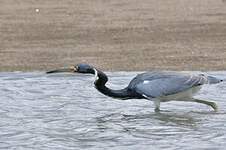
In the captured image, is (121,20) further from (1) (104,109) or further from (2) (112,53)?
(1) (104,109)

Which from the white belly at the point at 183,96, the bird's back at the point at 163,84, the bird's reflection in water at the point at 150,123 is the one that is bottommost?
the bird's reflection in water at the point at 150,123

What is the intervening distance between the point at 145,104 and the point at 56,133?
2.10m

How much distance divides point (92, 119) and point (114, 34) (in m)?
9.64

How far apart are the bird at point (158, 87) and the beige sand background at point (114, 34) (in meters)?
3.55

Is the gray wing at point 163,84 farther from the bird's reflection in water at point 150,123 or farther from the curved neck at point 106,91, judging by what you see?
the bird's reflection in water at point 150,123

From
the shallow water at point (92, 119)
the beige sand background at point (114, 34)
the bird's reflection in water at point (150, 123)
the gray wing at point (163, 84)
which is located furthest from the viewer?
the beige sand background at point (114, 34)

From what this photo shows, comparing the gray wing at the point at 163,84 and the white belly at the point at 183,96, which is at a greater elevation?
the gray wing at the point at 163,84

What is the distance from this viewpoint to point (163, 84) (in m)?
9.59

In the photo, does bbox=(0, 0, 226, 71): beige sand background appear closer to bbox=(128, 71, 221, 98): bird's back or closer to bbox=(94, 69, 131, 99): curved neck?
bbox=(128, 71, 221, 98): bird's back

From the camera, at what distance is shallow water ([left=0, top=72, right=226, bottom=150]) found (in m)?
7.83

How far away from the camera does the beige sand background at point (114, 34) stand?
14.1 meters

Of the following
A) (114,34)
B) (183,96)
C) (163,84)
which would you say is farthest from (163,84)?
(114,34)

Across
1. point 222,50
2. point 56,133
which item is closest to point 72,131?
point 56,133

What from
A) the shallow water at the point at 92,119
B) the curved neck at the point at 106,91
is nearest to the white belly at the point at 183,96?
the shallow water at the point at 92,119
